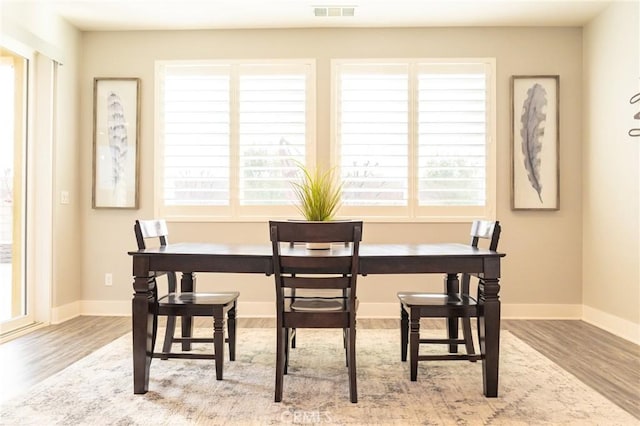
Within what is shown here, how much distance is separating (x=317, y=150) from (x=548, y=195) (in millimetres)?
2140

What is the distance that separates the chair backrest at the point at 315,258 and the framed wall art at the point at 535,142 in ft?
8.91

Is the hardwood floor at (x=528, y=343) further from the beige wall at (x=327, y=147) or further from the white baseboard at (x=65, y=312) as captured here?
the beige wall at (x=327, y=147)

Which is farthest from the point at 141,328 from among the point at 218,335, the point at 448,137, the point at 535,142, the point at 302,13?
the point at 535,142

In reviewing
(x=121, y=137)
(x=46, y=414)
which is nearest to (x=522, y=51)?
(x=121, y=137)

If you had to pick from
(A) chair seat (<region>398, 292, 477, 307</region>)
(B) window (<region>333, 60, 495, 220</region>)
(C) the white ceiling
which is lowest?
(A) chair seat (<region>398, 292, 477, 307</region>)

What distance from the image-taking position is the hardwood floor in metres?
2.81

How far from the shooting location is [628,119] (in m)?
3.94

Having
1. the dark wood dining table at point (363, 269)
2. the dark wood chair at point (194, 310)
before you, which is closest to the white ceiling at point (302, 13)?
the dark wood chair at point (194, 310)

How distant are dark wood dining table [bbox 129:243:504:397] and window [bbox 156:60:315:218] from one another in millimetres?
2070

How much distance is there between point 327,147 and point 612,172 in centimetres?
240

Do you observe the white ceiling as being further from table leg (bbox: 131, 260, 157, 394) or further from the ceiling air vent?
table leg (bbox: 131, 260, 157, 394)

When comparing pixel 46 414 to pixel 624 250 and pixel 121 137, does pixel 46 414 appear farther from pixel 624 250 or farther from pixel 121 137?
pixel 624 250

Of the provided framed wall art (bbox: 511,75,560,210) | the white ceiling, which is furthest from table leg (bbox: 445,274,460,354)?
the white ceiling

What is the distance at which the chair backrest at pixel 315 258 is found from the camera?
240cm
